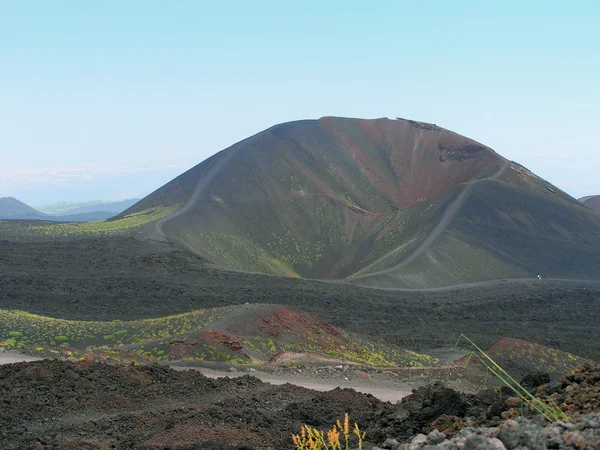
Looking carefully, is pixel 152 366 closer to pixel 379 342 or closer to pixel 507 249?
pixel 379 342

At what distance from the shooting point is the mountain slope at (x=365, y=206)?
205 feet

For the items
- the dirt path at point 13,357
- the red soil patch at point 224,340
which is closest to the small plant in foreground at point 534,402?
the red soil patch at point 224,340

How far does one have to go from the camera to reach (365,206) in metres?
81.6

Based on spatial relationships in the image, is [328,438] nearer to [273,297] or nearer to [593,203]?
[273,297]

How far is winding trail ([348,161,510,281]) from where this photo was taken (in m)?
57.2

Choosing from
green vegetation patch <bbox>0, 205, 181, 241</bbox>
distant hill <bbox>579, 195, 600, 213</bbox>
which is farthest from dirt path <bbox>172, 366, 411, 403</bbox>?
distant hill <bbox>579, 195, 600, 213</bbox>

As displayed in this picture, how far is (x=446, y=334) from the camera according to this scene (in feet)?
126

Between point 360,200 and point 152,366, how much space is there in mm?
66526

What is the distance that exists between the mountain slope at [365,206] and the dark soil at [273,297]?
5.43 meters

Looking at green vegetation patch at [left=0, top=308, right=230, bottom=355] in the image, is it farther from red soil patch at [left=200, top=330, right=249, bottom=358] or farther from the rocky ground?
the rocky ground

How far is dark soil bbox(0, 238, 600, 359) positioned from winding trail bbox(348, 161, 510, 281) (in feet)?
18.9

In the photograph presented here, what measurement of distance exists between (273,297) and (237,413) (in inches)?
1222

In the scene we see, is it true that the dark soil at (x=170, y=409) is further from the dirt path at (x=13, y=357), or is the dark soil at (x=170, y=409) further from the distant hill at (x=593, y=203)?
the distant hill at (x=593, y=203)

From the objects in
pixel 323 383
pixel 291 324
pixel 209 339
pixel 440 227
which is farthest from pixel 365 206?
pixel 323 383
